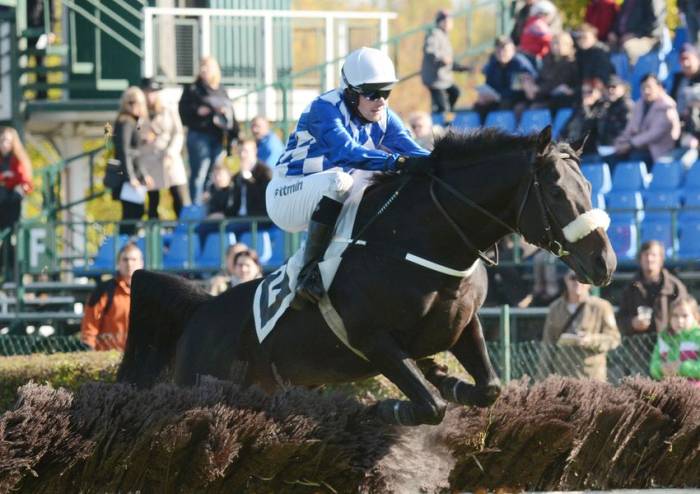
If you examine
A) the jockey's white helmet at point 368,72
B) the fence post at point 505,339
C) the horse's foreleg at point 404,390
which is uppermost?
the jockey's white helmet at point 368,72

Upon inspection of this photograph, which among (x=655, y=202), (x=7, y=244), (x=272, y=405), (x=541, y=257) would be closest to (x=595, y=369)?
(x=541, y=257)

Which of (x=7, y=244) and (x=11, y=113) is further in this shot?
(x=11, y=113)

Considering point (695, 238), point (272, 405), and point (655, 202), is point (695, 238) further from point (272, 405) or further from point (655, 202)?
point (272, 405)

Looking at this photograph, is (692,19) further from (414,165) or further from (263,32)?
(414,165)

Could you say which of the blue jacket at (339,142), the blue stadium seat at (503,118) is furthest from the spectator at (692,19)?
the blue jacket at (339,142)

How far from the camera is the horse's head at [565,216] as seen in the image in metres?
7.00

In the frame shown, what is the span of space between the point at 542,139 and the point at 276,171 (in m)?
1.76

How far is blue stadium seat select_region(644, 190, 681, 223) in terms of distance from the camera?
13.0 m

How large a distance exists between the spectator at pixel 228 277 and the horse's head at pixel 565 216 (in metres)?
5.12

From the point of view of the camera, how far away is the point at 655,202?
13453mm

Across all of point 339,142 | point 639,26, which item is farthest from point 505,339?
point 639,26

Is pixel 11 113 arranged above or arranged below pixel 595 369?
above

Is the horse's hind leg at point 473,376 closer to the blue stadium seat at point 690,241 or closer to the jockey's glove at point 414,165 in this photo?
the jockey's glove at point 414,165

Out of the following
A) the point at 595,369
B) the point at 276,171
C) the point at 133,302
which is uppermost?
the point at 276,171
